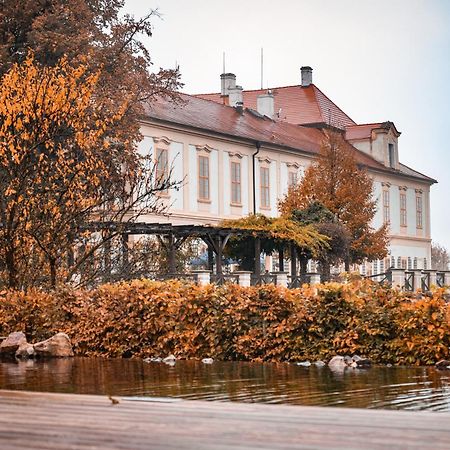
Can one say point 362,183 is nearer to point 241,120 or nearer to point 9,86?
point 241,120

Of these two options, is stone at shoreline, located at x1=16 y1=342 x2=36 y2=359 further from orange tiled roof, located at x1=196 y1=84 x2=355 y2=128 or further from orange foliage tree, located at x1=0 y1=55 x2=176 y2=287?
orange tiled roof, located at x1=196 y1=84 x2=355 y2=128

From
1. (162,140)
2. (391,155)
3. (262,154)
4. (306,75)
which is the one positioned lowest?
(162,140)

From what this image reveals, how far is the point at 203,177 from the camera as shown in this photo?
178ft

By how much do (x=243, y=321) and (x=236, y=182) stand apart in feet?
134

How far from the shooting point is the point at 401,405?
9344 millimetres

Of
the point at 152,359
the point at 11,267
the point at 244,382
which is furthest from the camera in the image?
the point at 11,267

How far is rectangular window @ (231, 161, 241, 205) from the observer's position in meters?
56.8

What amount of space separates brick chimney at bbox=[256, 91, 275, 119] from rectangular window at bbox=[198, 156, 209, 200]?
1417 centimetres

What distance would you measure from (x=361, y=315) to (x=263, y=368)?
5.40 ft

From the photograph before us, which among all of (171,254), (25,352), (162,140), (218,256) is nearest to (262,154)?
(162,140)

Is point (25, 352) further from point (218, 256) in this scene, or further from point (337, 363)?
point (218, 256)

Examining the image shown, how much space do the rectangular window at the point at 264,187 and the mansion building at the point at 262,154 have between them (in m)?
0.05

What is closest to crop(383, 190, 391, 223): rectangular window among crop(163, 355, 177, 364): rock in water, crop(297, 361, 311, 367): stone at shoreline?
crop(163, 355, 177, 364): rock in water

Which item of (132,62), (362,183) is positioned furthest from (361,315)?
(362,183)
